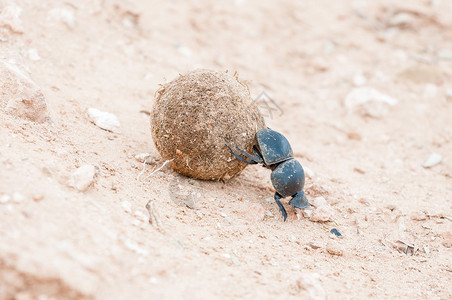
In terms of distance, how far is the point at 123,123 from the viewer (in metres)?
4.53

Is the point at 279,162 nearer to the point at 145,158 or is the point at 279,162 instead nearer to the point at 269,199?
the point at 269,199

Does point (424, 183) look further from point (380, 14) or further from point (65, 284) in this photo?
point (380, 14)

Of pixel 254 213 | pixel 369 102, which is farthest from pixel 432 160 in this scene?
pixel 254 213

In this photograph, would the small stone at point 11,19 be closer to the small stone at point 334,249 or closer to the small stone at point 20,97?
the small stone at point 20,97

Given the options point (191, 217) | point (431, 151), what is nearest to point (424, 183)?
point (431, 151)

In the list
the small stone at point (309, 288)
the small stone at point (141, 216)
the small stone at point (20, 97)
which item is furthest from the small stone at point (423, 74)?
the small stone at point (20, 97)

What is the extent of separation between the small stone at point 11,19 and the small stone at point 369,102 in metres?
4.71

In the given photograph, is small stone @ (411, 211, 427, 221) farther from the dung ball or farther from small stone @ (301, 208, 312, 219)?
the dung ball

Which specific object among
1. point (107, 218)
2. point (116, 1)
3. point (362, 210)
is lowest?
point (362, 210)

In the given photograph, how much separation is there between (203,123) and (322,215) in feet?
4.64

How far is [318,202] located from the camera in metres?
3.96

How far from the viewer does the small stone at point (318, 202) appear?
393 centimetres

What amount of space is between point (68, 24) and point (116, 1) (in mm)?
1356

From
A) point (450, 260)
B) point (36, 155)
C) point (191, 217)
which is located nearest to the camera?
point (36, 155)
